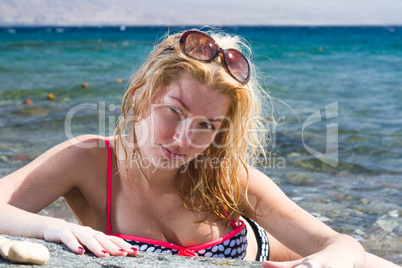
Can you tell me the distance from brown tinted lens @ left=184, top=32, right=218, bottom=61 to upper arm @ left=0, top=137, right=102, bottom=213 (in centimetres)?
73

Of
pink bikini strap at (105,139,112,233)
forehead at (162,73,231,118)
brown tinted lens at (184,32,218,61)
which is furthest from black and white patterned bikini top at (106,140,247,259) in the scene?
brown tinted lens at (184,32,218,61)

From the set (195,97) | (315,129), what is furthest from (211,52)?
(315,129)

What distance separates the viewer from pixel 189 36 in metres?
2.45

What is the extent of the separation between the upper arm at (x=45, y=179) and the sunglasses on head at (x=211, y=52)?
74cm

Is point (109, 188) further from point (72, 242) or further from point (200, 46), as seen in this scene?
point (200, 46)

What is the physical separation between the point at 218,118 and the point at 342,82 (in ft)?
37.5

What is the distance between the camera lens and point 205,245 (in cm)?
262

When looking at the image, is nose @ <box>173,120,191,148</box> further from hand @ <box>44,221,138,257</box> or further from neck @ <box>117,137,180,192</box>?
hand @ <box>44,221,138,257</box>

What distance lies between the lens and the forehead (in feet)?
7.58

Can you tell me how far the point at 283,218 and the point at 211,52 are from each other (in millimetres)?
942

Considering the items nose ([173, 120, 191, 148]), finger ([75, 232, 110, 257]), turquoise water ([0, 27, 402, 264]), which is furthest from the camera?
turquoise water ([0, 27, 402, 264])

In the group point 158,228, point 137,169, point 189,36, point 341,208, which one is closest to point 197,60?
point 189,36

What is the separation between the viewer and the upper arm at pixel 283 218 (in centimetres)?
246

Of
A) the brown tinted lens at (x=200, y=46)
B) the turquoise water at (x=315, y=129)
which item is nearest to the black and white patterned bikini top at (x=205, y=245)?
the brown tinted lens at (x=200, y=46)
